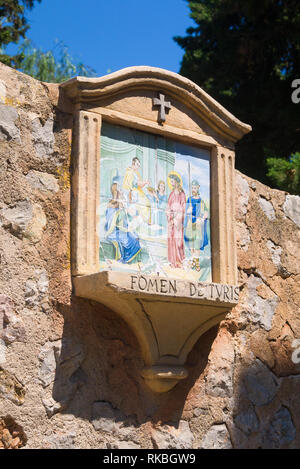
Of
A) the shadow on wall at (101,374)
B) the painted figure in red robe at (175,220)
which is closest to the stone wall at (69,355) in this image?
the shadow on wall at (101,374)

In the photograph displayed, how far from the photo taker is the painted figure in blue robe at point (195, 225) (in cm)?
432

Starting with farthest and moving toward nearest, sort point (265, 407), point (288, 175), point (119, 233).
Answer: point (288, 175) → point (265, 407) → point (119, 233)

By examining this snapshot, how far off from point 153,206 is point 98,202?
41 centimetres

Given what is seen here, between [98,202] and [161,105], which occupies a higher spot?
[161,105]

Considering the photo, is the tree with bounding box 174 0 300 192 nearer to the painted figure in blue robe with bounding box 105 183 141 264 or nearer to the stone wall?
the stone wall

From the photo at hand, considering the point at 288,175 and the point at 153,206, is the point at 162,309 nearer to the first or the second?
the point at 153,206

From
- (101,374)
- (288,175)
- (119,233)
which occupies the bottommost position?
(101,374)

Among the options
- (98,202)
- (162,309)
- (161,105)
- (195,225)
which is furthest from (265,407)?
(161,105)

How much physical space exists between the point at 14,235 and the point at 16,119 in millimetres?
635

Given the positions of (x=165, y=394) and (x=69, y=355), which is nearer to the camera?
(x=69, y=355)

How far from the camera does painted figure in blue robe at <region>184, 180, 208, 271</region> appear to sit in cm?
432

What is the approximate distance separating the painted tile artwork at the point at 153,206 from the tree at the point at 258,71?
13.1 ft

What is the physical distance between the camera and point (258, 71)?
9.48 meters

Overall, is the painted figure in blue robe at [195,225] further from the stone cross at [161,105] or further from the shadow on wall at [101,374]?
the shadow on wall at [101,374]
